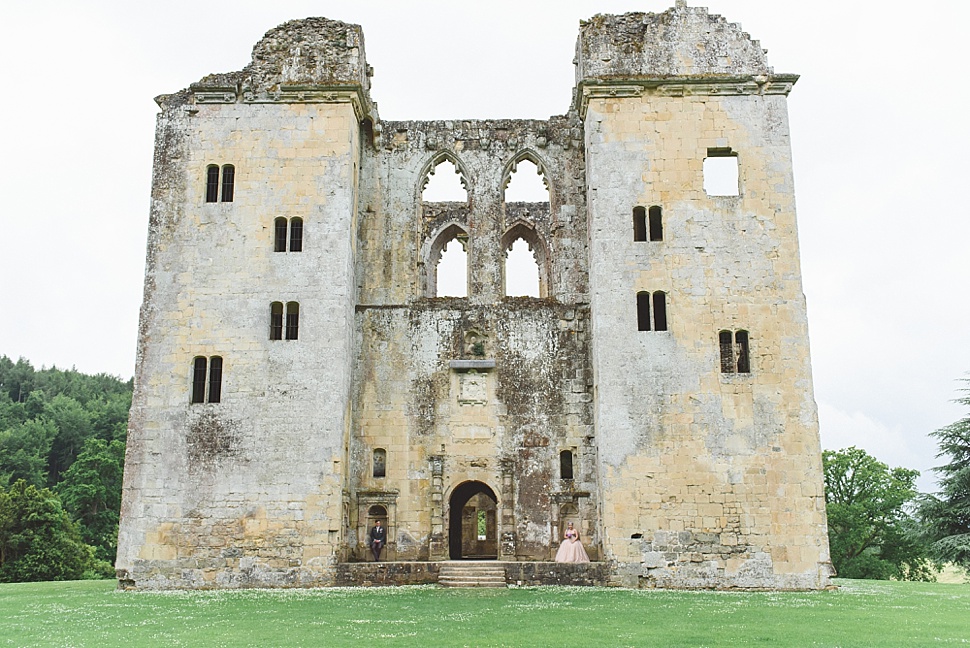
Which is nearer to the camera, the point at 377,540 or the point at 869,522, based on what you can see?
the point at 377,540

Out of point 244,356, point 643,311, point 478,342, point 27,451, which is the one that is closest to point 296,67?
point 244,356

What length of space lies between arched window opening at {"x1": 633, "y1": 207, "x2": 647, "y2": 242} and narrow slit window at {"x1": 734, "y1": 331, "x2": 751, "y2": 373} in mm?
3116

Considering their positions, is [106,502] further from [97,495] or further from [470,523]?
[470,523]

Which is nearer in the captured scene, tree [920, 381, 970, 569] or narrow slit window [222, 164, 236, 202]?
narrow slit window [222, 164, 236, 202]

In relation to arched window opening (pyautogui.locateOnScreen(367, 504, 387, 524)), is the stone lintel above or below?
above

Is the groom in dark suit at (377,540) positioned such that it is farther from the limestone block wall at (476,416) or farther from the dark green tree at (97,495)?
the dark green tree at (97,495)

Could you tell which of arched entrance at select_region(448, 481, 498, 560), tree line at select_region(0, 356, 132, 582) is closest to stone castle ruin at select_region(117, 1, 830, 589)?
arched entrance at select_region(448, 481, 498, 560)

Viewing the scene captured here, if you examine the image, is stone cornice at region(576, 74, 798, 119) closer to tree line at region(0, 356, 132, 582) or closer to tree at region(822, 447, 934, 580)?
tree at region(822, 447, 934, 580)

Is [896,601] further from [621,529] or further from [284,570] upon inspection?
[284,570]

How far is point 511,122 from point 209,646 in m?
17.1

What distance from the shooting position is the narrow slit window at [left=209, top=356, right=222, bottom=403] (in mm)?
21578

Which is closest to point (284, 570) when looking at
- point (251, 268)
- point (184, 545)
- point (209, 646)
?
point (184, 545)

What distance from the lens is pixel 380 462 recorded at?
22.7 metres

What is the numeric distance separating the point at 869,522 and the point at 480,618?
99.8 ft
